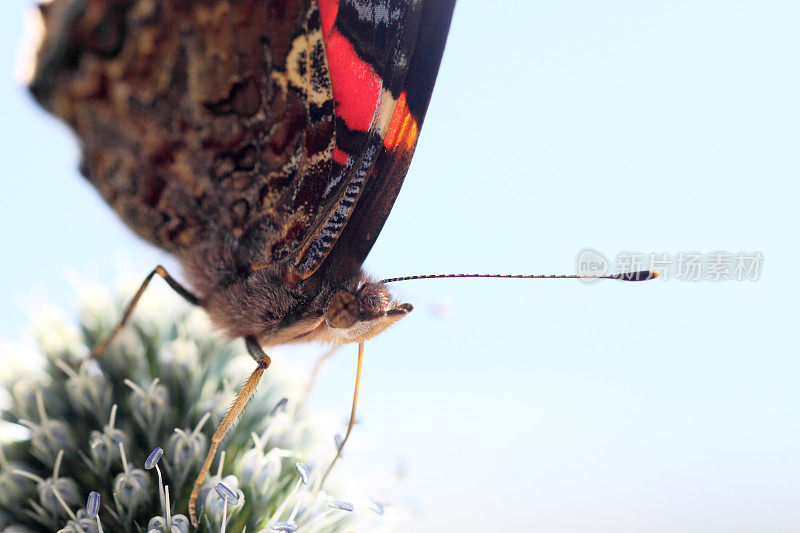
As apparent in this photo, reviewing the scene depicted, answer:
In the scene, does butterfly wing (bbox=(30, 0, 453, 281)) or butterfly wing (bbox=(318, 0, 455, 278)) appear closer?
butterfly wing (bbox=(30, 0, 453, 281))

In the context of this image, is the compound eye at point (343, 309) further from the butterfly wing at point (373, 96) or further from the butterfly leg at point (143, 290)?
the butterfly leg at point (143, 290)

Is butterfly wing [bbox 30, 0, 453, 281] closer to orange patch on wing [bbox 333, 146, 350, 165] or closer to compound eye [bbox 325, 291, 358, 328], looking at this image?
orange patch on wing [bbox 333, 146, 350, 165]

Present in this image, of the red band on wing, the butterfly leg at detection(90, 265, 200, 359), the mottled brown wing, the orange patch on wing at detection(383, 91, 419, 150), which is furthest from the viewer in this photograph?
the butterfly leg at detection(90, 265, 200, 359)

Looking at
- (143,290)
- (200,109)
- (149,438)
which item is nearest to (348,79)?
(200,109)

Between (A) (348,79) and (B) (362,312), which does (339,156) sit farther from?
(B) (362,312)

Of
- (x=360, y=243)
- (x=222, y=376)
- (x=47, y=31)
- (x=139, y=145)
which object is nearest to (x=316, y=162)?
(x=360, y=243)

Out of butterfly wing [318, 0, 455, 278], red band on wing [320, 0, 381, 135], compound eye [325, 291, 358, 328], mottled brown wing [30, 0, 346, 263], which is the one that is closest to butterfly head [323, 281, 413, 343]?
compound eye [325, 291, 358, 328]

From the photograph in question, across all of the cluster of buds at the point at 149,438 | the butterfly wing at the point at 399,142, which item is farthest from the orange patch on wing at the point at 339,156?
the cluster of buds at the point at 149,438

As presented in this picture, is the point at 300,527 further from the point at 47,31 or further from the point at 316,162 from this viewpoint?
the point at 47,31
